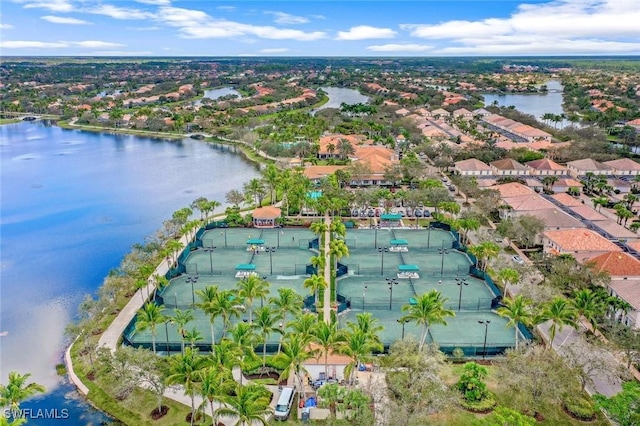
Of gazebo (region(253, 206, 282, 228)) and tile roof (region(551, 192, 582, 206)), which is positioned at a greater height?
tile roof (region(551, 192, 582, 206))

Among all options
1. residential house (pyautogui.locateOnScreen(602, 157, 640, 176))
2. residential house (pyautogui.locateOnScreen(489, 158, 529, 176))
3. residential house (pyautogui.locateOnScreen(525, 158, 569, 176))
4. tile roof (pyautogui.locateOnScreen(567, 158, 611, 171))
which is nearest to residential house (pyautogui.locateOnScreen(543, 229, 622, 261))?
residential house (pyautogui.locateOnScreen(489, 158, 529, 176))

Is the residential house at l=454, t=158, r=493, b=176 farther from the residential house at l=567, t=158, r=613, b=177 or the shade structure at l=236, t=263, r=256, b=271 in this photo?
the shade structure at l=236, t=263, r=256, b=271

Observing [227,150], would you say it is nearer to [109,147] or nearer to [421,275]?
[109,147]

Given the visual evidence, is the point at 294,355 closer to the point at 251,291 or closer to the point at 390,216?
the point at 251,291

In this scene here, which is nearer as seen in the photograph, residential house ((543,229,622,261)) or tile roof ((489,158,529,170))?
residential house ((543,229,622,261))

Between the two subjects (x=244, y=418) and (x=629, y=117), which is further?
→ (x=629, y=117)

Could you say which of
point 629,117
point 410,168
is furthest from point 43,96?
point 629,117
